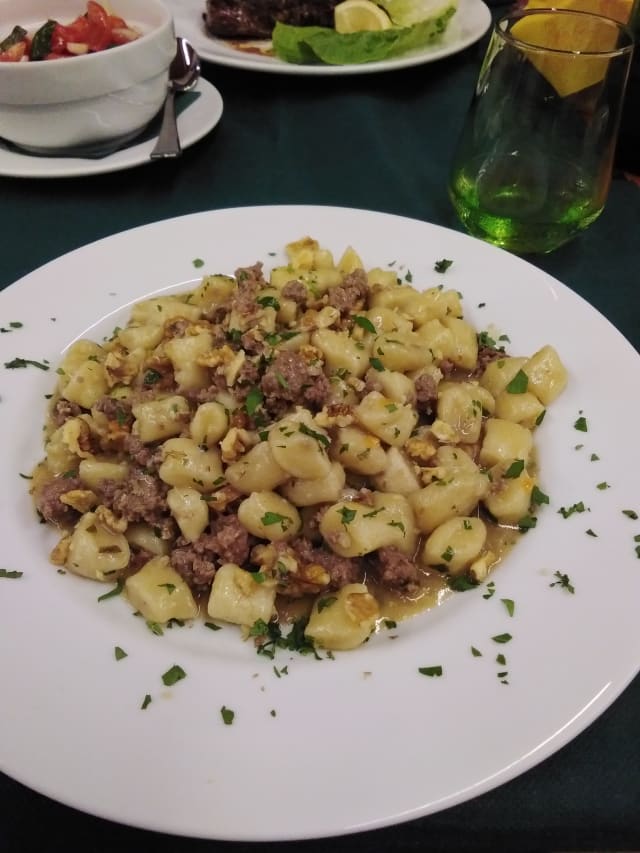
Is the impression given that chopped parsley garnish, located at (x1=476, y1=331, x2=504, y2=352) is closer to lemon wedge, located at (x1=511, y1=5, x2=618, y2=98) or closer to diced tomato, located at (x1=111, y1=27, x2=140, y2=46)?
lemon wedge, located at (x1=511, y1=5, x2=618, y2=98)

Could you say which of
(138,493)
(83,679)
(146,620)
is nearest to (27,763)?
(83,679)

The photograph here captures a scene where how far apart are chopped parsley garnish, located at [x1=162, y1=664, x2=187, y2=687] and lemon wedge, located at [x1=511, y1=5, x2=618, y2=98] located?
1.85 metres

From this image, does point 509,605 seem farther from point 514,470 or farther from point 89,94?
point 89,94

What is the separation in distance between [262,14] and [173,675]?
3436 millimetres

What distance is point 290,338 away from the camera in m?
1.90

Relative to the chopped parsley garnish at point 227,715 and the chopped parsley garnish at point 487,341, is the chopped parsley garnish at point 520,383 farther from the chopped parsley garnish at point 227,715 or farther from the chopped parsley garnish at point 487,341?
the chopped parsley garnish at point 227,715

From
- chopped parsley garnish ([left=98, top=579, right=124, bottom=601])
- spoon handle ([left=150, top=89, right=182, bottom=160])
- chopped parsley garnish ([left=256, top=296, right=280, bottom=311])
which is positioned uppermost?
spoon handle ([left=150, top=89, right=182, bottom=160])

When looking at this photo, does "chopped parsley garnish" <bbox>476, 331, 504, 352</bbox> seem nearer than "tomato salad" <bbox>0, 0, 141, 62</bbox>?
Yes

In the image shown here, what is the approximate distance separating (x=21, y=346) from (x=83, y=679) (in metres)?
1.04

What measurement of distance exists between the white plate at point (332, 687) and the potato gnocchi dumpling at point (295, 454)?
0.07 meters

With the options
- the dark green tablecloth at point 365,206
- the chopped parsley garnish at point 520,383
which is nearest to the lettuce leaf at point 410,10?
the dark green tablecloth at point 365,206

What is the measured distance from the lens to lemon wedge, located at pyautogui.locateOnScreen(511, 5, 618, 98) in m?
1.95

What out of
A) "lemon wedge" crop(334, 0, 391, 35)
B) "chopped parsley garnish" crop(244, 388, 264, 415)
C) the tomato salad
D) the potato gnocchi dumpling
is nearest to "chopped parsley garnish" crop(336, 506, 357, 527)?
the potato gnocchi dumpling

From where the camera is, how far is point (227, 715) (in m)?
1.21
